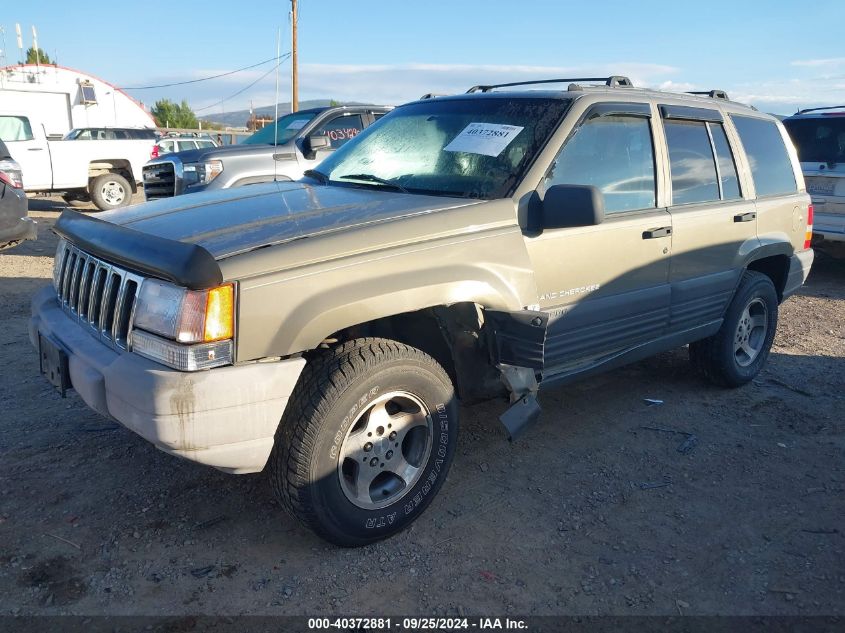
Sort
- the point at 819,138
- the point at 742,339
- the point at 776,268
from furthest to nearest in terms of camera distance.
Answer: the point at 819,138 → the point at 776,268 → the point at 742,339

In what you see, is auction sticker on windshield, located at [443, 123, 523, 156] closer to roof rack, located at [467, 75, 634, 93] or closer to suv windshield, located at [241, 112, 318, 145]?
roof rack, located at [467, 75, 634, 93]

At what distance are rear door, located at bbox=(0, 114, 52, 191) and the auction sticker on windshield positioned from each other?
12503 mm

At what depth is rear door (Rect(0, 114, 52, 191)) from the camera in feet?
44.5

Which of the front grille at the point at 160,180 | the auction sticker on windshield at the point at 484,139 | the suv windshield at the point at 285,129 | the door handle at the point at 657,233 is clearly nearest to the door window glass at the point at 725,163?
the door handle at the point at 657,233

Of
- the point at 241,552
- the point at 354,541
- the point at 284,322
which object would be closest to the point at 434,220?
the point at 284,322

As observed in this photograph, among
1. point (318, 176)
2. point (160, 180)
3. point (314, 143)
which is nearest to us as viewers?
point (318, 176)

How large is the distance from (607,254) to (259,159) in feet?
19.1

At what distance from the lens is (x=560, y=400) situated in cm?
479

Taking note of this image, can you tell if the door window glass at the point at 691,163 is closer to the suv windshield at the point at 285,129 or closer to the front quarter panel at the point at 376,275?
the front quarter panel at the point at 376,275

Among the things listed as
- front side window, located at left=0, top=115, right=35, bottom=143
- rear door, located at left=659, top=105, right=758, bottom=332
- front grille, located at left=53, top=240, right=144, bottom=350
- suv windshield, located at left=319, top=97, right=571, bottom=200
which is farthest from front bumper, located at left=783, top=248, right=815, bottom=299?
front side window, located at left=0, top=115, right=35, bottom=143

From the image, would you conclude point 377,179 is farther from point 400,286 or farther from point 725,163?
point 725,163

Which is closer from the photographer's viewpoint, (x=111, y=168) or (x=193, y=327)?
(x=193, y=327)

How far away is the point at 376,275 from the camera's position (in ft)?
9.30

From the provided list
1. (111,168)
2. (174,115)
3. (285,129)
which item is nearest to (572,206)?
(285,129)
